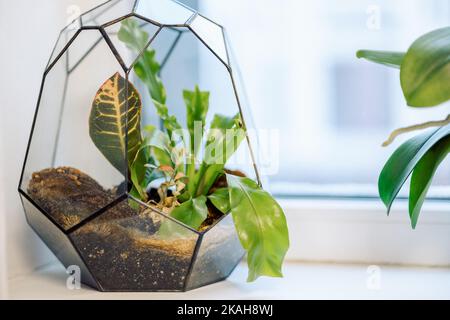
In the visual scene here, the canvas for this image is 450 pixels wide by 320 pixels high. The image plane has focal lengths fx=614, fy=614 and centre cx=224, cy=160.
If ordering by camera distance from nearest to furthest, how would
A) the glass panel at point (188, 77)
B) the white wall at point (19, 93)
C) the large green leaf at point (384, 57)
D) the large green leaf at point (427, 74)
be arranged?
the large green leaf at point (427, 74) → the large green leaf at point (384, 57) → the white wall at point (19, 93) → the glass panel at point (188, 77)

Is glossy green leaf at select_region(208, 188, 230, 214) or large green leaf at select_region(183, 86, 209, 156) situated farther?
large green leaf at select_region(183, 86, 209, 156)

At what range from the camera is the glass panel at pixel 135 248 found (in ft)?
2.47

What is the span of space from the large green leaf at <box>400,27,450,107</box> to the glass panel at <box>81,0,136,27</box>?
0.39 meters

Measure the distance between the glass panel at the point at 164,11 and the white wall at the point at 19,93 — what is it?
0.20 metres

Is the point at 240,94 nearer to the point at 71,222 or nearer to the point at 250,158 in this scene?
the point at 250,158

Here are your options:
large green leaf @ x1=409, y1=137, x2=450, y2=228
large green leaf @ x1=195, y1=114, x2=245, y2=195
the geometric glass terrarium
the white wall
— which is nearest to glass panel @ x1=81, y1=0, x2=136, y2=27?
the geometric glass terrarium

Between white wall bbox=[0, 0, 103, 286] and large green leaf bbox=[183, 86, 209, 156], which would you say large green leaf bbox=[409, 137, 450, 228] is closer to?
large green leaf bbox=[183, 86, 209, 156]

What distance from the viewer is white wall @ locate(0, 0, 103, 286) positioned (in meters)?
0.87

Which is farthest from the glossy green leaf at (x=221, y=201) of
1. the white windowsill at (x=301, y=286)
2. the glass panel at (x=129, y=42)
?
the glass panel at (x=129, y=42)

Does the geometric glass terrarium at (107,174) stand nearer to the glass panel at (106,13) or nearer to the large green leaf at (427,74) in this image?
the glass panel at (106,13)

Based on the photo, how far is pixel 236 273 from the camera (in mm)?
934

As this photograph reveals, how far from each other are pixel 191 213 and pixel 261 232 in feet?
0.31
